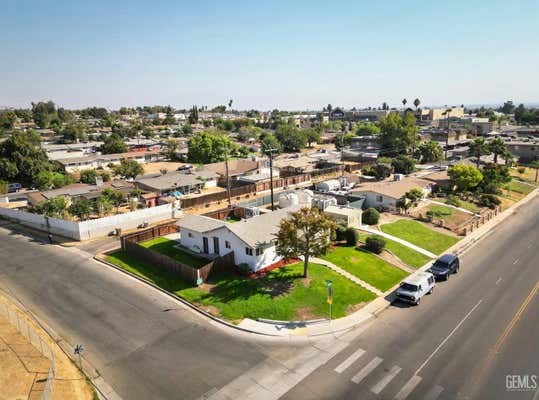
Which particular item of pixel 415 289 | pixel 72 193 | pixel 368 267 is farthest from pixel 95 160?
pixel 415 289

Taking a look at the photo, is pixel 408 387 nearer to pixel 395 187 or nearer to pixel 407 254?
pixel 407 254

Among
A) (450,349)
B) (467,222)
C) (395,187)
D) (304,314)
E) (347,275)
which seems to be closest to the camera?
(450,349)

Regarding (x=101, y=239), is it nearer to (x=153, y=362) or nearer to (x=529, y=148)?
(x=153, y=362)

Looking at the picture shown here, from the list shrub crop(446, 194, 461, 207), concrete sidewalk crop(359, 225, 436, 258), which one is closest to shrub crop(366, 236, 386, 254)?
concrete sidewalk crop(359, 225, 436, 258)

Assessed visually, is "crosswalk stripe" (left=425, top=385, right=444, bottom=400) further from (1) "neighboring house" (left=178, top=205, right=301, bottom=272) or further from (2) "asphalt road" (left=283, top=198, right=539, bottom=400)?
(1) "neighboring house" (left=178, top=205, right=301, bottom=272)

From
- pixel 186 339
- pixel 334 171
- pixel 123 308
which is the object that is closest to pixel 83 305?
pixel 123 308
